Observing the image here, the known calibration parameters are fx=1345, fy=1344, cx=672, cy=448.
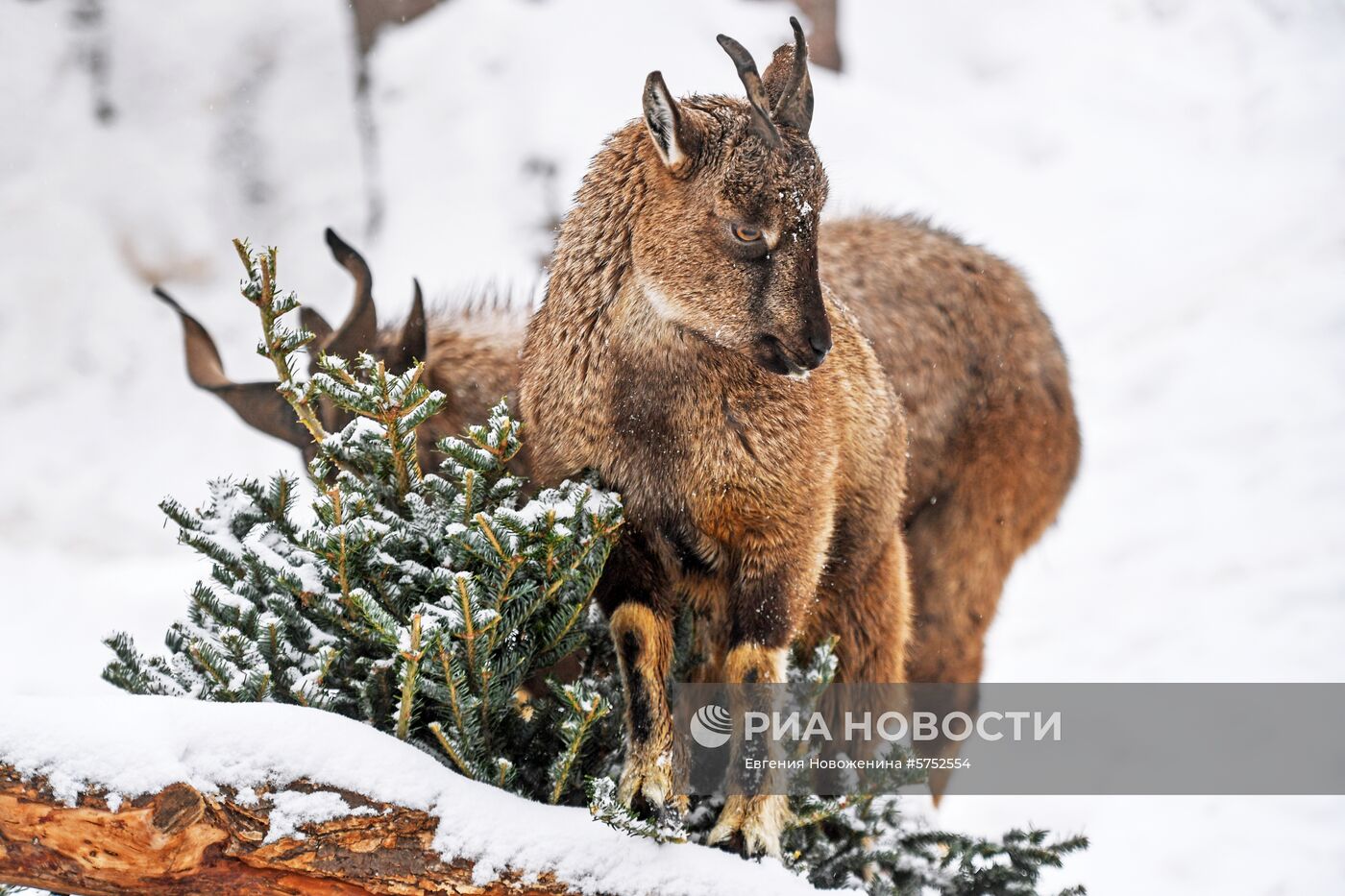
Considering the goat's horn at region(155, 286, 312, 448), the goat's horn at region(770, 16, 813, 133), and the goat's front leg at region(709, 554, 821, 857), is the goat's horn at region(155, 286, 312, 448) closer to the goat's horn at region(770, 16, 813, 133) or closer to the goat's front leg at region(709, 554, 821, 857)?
the goat's front leg at region(709, 554, 821, 857)

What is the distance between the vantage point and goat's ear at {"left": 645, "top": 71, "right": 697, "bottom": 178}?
2.64 metres

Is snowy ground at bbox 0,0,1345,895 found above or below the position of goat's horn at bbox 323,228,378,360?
above

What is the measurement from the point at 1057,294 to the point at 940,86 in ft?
5.80

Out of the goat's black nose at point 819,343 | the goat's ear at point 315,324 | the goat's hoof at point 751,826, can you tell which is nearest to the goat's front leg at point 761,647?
the goat's hoof at point 751,826

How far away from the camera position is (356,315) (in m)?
4.10

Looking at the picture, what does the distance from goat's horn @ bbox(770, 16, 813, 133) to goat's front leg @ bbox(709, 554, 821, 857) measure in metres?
0.93

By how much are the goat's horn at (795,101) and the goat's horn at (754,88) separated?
0.17 feet

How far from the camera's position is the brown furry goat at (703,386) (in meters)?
2.67

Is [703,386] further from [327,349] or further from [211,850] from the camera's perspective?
[327,349]

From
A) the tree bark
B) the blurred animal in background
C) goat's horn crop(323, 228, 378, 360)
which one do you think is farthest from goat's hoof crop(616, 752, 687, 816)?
goat's horn crop(323, 228, 378, 360)
